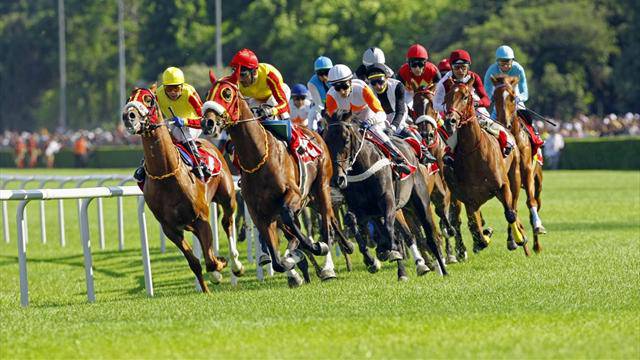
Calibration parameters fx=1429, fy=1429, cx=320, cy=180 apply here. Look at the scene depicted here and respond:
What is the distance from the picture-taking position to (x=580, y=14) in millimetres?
61062

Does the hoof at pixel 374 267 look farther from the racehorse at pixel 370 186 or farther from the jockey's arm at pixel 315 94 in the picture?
the jockey's arm at pixel 315 94

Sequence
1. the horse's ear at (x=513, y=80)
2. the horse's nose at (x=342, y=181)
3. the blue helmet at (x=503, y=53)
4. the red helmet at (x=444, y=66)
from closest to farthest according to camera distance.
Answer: the horse's nose at (x=342, y=181)
the horse's ear at (x=513, y=80)
the blue helmet at (x=503, y=53)
the red helmet at (x=444, y=66)

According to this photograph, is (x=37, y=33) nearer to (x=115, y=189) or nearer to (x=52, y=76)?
(x=52, y=76)

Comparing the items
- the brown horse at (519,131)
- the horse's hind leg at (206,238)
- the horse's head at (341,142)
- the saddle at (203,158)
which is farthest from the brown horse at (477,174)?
the horse's hind leg at (206,238)

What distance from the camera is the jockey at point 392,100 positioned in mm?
14375

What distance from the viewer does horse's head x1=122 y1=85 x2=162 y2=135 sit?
12.1 m

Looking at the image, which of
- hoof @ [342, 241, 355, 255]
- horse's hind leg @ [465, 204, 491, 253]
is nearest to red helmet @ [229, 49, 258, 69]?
hoof @ [342, 241, 355, 255]

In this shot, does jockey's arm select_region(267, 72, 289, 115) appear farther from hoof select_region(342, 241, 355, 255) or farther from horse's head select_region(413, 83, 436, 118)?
horse's head select_region(413, 83, 436, 118)

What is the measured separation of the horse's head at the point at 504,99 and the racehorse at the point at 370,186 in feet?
8.82

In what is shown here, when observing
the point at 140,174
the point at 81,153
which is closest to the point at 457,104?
the point at 140,174

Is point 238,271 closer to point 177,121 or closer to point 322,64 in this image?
point 177,121

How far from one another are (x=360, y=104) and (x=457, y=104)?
1.05 metres

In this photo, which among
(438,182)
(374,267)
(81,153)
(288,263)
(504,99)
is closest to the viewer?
(288,263)

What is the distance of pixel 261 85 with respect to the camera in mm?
13570
